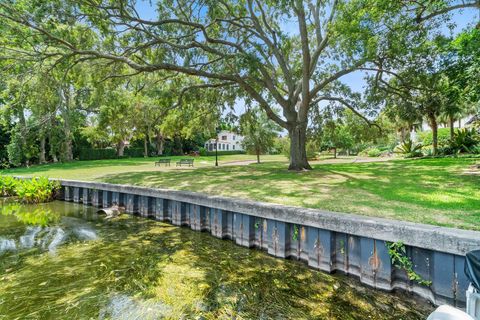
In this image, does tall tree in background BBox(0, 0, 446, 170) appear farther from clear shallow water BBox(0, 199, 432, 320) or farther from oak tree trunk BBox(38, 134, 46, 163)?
oak tree trunk BBox(38, 134, 46, 163)

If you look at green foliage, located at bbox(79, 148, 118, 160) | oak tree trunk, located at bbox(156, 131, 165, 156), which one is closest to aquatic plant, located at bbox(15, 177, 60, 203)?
green foliage, located at bbox(79, 148, 118, 160)

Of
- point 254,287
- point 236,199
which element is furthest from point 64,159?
point 254,287

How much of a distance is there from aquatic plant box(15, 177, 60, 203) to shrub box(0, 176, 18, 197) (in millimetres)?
1418

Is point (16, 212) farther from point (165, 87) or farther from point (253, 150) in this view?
point (253, 150)

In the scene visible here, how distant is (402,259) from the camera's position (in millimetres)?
4344

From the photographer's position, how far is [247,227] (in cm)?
670

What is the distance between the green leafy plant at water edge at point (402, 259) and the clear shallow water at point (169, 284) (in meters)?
0.34

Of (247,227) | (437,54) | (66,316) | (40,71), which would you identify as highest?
(437,54)

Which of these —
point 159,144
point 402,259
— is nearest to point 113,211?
point 402,259

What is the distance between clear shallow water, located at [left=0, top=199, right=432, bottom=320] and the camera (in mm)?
4109

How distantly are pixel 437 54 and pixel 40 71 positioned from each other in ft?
52.2

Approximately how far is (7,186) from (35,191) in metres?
2.98

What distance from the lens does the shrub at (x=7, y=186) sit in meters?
14.2

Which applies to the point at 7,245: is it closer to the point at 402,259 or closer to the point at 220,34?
the point at 402,259
